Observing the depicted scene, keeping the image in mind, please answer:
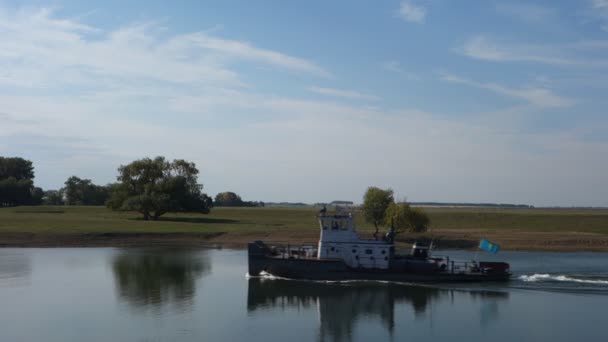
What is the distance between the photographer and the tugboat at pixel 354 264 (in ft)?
151

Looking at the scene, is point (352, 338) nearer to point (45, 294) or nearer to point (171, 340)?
point (171, 340)

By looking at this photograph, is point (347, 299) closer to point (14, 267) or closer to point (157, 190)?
point (14, 267)

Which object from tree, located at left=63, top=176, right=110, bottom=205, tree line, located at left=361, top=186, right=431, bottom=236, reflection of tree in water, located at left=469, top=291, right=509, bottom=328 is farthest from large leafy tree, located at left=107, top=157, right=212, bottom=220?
reflection of tree in water, located at left=469, top=291, right=509, bottom=328

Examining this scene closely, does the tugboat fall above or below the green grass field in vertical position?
below

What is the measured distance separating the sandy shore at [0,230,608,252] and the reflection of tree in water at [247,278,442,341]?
25.4 meters

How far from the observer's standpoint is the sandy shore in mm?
69500

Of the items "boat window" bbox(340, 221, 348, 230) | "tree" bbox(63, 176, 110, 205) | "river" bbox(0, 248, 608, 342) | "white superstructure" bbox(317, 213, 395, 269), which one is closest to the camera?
"river" bbox(0, 248, 608, 342)

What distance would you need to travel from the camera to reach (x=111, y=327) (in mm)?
31641

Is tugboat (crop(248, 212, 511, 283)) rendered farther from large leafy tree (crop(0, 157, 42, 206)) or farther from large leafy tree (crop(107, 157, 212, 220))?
large leafy tree (crop(0, 157, 42, 206))

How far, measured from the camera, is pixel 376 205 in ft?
253

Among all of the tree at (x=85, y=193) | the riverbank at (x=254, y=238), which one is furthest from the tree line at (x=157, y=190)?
the tree at (x=85, y=193)

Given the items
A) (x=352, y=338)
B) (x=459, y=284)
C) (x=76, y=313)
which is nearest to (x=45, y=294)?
(x=76, y=313)

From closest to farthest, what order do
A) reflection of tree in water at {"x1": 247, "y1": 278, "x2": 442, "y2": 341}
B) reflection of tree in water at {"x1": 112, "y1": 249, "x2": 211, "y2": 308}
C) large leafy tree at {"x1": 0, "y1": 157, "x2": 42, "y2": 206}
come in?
1. reflection of tree in water at {"x1": 247, "y1": 278, "x2": 442, "y2": 341}
2. reflection of tree in water at {"x1": 112, "y1": 249, "x2": 211, "y2": 308}
3. large leafy tree at {"x1": 0, "y1": 157, "x2": 42, "y2": 206}

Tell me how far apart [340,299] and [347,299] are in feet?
1.33
